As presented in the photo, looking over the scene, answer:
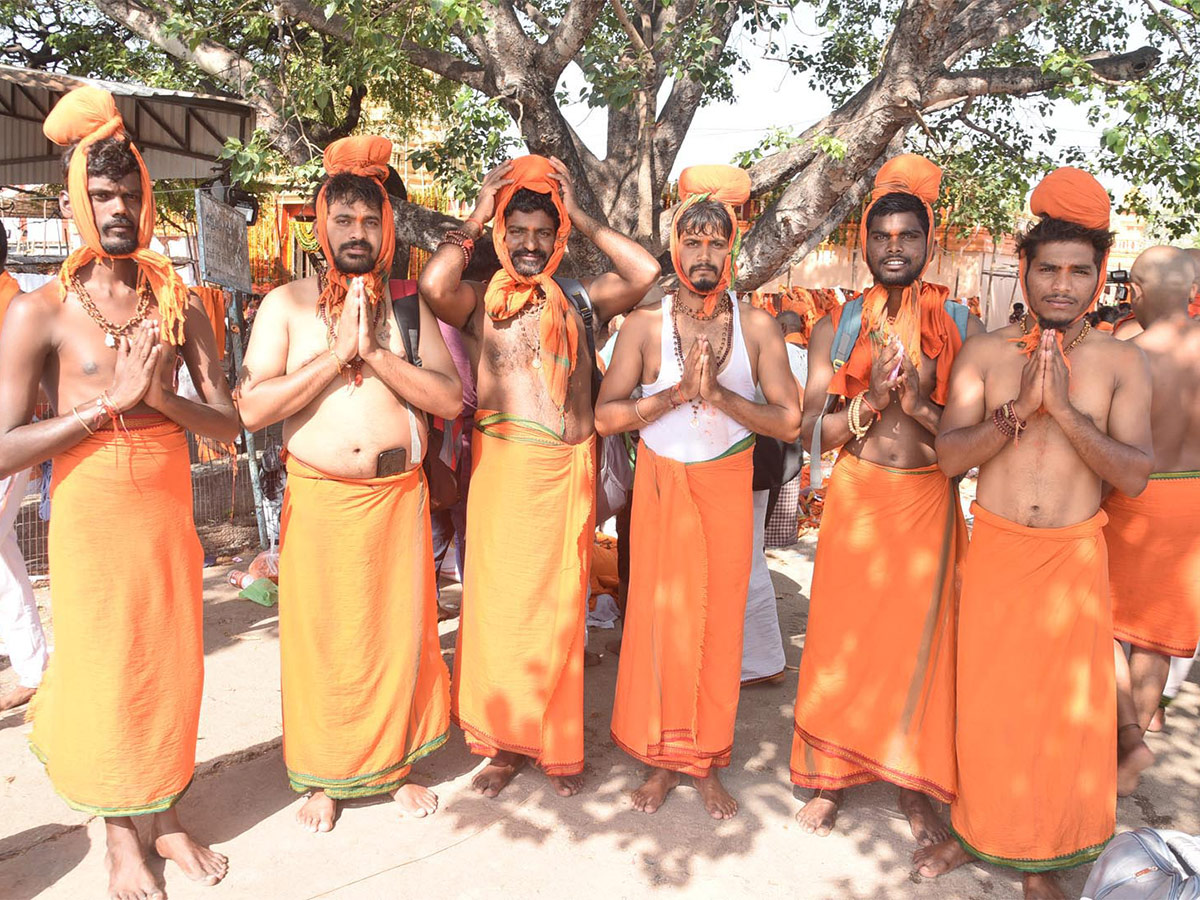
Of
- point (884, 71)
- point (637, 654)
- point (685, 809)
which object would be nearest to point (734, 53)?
point (884, 71)

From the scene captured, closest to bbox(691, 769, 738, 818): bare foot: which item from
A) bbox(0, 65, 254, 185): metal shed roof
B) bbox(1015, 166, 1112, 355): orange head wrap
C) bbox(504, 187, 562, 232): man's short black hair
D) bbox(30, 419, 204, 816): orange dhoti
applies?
bbox(30, 419, 204, 816): orange dhoti

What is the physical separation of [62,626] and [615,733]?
81.2 inches

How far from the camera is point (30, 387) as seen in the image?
9.53 ft

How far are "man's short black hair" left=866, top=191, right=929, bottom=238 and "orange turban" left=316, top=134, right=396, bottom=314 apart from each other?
5.98ft

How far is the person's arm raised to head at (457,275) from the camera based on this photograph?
11.8 feet

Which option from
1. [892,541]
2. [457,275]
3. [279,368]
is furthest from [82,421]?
[892,541]

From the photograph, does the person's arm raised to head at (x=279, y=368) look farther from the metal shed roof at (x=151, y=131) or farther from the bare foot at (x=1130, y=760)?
the metal shed roof at (x=151, y=131)

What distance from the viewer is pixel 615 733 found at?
3.80 meters

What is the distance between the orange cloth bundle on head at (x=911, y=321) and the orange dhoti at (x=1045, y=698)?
66cm

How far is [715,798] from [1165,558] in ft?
7.22

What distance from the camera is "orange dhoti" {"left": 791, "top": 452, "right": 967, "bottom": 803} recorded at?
11.2 ft

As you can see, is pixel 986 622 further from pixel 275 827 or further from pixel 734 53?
pixel 734 53

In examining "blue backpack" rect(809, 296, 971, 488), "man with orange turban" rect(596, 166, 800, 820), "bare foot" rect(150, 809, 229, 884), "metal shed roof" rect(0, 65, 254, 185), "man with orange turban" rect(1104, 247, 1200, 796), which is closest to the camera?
"bare foot" rect(150, 809, 229, 884)

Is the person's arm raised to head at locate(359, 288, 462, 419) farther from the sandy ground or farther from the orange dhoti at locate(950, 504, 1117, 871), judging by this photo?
the orange dhoti at locate(950, 504, 1117, 871)
